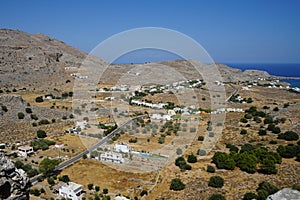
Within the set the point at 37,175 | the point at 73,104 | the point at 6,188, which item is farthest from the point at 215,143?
the point at 73,104

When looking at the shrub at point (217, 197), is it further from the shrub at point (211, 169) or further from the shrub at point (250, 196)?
the shrub at point (211, 169)

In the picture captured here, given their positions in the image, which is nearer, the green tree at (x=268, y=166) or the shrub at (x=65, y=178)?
the shrub at (x=65, y=178)

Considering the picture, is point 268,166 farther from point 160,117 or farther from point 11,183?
point 160,117

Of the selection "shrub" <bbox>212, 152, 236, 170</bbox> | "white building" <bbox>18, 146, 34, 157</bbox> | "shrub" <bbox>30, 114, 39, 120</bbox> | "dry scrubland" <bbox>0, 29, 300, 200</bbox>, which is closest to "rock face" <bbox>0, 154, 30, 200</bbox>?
"dry scrubland" <bbox>0, 29, 300, 200</bbox>

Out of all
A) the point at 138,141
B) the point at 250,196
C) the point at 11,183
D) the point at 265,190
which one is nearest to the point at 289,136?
the point at 265,190

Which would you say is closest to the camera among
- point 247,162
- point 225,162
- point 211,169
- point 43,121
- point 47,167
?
point 47,167

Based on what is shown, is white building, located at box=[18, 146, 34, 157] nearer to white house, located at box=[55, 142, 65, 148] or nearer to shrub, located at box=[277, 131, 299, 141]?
white house, located at box=[55, 142, 65, 148]

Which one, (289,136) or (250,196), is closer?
(250,196)

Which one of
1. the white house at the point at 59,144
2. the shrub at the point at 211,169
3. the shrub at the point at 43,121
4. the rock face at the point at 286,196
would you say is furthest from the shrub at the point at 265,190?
the shrub at the point at 43,121
